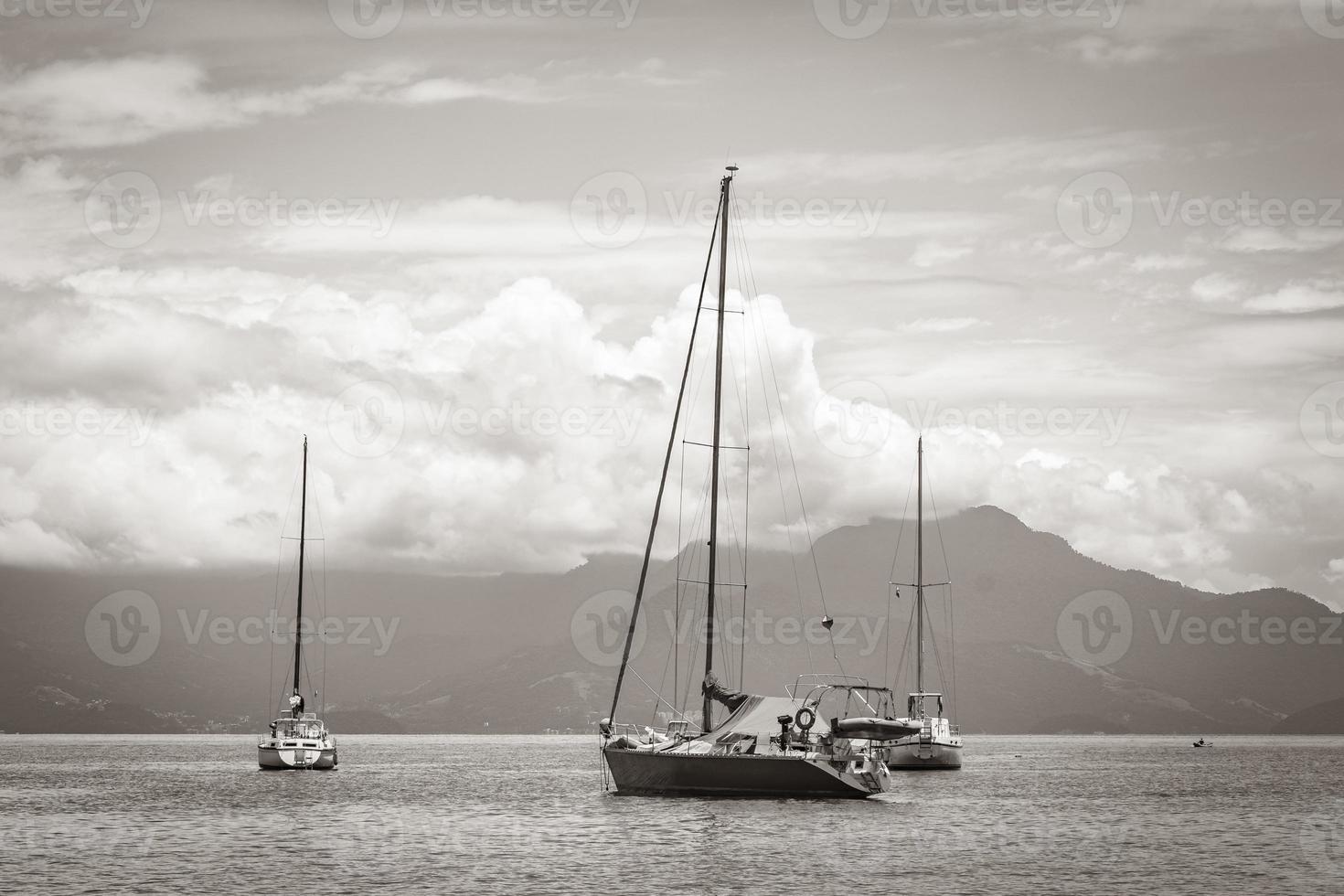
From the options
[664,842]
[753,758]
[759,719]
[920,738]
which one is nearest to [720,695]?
[759,719]

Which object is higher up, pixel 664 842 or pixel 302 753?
pixel 664 842

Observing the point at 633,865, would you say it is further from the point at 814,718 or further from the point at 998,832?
the point at 998,832

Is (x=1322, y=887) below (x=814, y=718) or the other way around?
below

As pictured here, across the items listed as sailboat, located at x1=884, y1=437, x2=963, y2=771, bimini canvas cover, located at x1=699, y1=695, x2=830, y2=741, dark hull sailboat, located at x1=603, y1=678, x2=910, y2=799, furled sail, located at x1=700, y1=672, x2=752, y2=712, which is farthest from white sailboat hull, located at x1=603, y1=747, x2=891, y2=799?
sailboat, located at x1=884, y1=437, x2=963, y2=771

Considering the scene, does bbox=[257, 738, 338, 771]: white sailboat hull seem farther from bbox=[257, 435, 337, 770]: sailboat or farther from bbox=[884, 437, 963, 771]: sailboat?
bbox=[884, 437, 963, 771]: sailboat

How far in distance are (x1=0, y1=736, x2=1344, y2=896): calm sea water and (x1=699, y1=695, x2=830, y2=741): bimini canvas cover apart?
4265 mm

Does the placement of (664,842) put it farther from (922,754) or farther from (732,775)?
(922,754)

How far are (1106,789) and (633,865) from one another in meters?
74.6

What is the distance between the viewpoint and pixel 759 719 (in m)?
72.4

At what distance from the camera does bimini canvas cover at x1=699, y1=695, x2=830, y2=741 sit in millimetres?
72125

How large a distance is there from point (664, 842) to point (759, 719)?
9.23 metres

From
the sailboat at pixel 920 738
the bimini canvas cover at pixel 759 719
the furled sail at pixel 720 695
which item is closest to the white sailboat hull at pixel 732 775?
the bimini canvas cover at pixel 759 719

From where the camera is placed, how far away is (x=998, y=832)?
75.3 meters

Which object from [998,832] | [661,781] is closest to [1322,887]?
[998,832]
